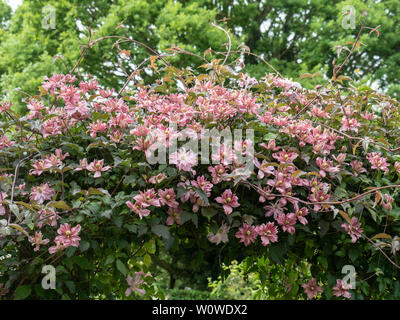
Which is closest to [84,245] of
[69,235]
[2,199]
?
[69,235]

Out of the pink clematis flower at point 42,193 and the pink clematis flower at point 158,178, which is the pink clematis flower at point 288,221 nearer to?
the pink clematis flower at point 158,178

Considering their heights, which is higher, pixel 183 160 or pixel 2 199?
pixel 183 160

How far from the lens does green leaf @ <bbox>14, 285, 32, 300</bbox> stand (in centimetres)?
129

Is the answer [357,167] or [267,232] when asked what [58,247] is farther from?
[357,167]

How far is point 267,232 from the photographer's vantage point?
1385 mm

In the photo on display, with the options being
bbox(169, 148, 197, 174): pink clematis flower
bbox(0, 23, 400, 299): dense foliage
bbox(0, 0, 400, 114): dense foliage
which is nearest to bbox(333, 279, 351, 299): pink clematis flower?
bbox(0, 23, 400, 299): dense foliage

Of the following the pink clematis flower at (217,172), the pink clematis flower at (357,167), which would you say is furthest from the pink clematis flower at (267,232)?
the pink clematis flower at (357,167)

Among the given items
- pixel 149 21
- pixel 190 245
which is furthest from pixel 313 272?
pixel 149 21

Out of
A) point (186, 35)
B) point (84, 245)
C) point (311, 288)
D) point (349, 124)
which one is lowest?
point (186, 35)

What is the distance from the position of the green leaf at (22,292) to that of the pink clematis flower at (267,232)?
811 mm

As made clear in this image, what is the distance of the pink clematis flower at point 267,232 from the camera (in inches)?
54.1

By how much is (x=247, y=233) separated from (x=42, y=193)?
743mm

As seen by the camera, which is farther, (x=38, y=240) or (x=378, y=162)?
(x=378, y=162)
